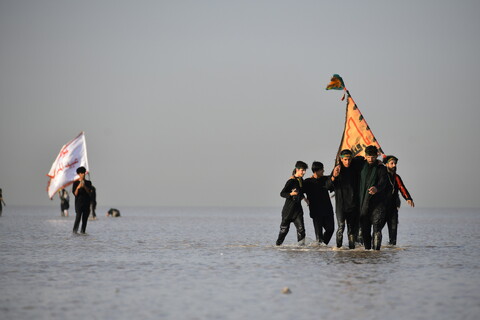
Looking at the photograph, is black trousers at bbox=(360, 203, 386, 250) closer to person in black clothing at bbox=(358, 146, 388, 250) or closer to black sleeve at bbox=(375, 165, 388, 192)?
person in black clothing at bbox=(358, 146, 388, 250)

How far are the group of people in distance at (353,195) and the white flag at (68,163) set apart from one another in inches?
865

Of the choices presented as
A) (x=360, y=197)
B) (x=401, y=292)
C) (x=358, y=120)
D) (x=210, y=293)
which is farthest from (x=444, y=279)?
(x=358, y=120)

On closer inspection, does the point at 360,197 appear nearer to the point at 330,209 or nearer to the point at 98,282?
the point at 330,209

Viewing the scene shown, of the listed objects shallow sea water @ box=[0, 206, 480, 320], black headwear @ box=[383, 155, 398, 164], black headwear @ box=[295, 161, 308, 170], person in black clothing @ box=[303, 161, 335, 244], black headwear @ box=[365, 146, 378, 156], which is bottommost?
shallow sea water @ box=[0, 206, 480, 320]

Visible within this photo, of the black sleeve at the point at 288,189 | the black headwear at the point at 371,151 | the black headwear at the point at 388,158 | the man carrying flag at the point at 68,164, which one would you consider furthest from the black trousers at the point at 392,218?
the man carrying flag at the point at 68,164

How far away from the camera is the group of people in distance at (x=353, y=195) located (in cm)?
1545

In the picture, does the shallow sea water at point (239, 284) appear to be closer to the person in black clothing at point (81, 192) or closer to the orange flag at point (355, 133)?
the orange flag at point (355, 133)

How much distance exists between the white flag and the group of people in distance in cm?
2198

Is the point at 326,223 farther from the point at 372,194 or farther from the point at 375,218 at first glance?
the point at 372,194

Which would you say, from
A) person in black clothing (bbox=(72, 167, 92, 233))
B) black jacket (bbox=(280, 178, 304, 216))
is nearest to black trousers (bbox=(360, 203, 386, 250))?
black jacket (bbox=(280, 178, 304, 216))

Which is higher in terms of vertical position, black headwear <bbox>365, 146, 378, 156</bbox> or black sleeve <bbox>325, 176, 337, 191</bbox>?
black headwear <bbox>365, 146, 378, 156</bbox>

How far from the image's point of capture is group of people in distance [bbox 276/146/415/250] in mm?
15445

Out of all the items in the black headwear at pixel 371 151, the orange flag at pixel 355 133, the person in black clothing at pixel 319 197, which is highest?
the orange flag at pixel 355 133

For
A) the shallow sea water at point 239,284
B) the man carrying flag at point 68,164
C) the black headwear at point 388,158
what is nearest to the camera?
the shallow sea water at point 239,284
